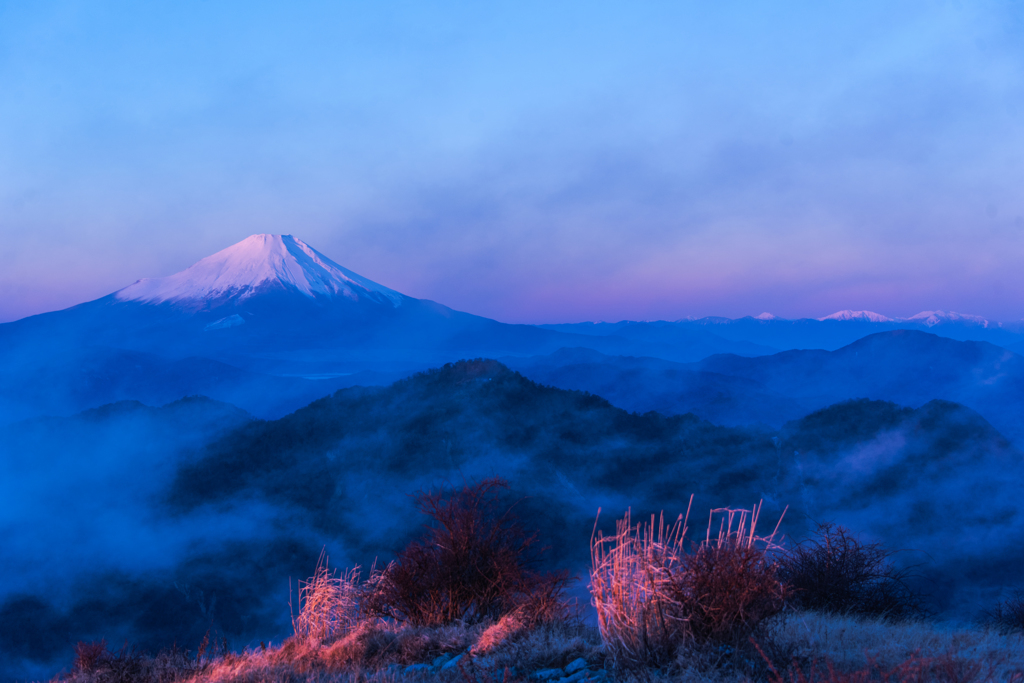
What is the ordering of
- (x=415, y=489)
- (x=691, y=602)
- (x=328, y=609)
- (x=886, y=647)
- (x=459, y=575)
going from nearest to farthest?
(x=691, y=602) → (x=886, y=647) → (x=459, y=575) → (x=328, y=609) → (x=415, y=489)

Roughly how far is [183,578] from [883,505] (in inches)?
2132

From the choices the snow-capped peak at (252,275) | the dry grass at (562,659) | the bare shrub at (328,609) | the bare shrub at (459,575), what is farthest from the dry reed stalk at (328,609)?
the snow-capped peak at (252,275)

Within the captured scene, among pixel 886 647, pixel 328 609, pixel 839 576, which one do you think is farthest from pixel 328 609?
pixel 839 576

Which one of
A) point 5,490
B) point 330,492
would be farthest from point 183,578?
point 5,490

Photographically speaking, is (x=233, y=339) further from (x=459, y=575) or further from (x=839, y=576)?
(x=839, y=576)

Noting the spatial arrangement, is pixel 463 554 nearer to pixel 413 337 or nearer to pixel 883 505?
pixel 883 505

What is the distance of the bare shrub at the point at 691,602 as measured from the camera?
12.3 ft

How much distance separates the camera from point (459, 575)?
6.60 meters

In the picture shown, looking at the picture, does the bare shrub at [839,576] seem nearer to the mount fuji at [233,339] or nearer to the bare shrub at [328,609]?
the bare shrub at [328,609]

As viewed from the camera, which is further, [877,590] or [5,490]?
[5,490]

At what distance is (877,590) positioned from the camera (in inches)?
331

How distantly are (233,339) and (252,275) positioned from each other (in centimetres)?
1920

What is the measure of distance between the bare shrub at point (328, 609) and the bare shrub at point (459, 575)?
14.7 inches

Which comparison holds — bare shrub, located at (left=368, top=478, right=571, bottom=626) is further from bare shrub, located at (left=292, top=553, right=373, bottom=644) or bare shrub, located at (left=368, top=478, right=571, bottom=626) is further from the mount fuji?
the mount fuji
